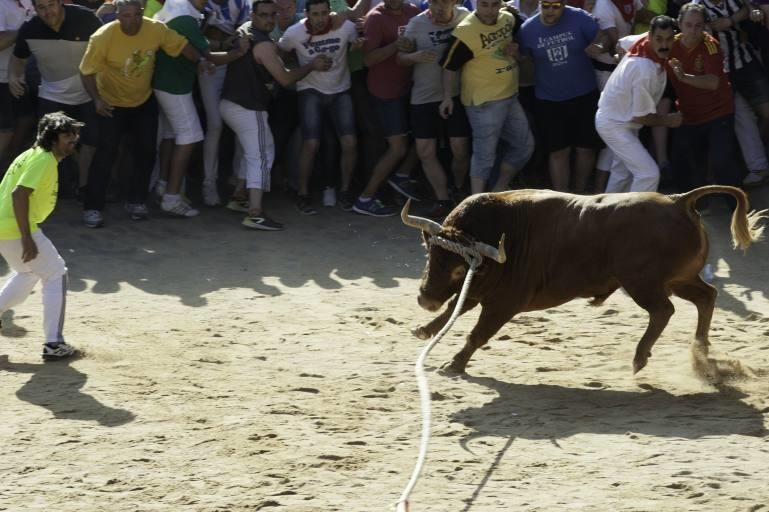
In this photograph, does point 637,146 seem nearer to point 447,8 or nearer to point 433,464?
point 447,8

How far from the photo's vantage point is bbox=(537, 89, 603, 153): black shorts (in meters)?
12.1

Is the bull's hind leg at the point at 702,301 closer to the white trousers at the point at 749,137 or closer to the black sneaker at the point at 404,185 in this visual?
the white trousers at the point at 749,137

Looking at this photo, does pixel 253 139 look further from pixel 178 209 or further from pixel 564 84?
pixel 564 84

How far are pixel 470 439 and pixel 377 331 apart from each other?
8.08 feet

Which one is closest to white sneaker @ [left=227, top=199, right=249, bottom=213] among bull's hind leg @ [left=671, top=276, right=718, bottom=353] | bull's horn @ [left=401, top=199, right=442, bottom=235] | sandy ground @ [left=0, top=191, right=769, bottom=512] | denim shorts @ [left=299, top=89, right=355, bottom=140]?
sandy ground @ [left=0, top=191, right=769, bottom=512]

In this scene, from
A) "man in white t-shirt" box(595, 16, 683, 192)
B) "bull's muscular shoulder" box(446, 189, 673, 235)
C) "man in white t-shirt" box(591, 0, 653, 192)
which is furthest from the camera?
"man in white t-shirt" box(591, 0, 653, 192)

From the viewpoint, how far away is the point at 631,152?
11195 mm

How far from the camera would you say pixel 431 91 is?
12406 mm

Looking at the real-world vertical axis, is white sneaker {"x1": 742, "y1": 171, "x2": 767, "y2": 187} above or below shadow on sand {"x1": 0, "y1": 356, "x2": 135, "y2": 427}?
above

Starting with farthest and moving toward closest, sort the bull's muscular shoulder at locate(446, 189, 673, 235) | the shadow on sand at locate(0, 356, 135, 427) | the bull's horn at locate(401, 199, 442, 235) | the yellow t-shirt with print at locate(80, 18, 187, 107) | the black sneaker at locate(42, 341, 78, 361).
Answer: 1. the yellow t-shirt with print at locate(80, 18, 187, 107)
2. the black sneaker at locate(42, 341, 78, 361)
3. the bull's horn at locate(401, 199, 442, 235)
4. the bull's muscular shoulder at locate(446, 189, 673, 235)
5. the shadow on sand at locate(0, 356, 135, 427)

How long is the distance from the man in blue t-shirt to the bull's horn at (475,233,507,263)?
3852mm

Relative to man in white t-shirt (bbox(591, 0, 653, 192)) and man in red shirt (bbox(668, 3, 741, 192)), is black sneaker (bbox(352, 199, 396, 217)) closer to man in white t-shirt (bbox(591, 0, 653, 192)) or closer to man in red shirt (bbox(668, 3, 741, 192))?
man in white t-shirt (bbox(591, 0, 653, 192))

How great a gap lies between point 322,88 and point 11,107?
2.81 m

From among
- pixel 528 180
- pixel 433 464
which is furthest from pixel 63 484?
pixel 528 180
